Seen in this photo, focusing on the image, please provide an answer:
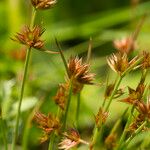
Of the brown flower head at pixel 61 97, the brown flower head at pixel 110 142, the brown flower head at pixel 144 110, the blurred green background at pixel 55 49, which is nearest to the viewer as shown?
the brown flower head at pixel 144 110

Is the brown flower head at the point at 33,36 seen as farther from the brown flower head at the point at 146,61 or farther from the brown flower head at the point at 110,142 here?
the brown flower head at the point at 110,142

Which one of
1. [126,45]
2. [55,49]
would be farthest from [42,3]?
[55,49]

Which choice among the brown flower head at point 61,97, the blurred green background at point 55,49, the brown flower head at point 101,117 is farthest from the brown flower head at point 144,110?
the blurred green background at point 55,49

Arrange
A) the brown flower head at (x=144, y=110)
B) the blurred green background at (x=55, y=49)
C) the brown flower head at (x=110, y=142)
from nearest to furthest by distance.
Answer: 1. the brown flower head at (x=144, y=110)
2. the brown flower head at (x=110, y=142)
3. the blurred green background at (x=55, y=49)

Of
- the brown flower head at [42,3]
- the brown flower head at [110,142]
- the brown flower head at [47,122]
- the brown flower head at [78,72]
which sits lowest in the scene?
the brown flower head at [110,142]

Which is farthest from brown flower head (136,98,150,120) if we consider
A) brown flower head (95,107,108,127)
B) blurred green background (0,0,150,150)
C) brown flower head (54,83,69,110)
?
blurred green background (0,0,150,150)

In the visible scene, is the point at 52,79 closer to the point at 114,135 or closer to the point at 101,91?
the point at 101,91

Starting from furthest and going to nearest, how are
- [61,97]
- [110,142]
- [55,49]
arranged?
1. [55,49]
2. [110,142]
3. [61,97]

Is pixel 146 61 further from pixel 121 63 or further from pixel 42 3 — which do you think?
pixel 42 3

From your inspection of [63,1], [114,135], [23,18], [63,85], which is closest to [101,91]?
[23,18]
